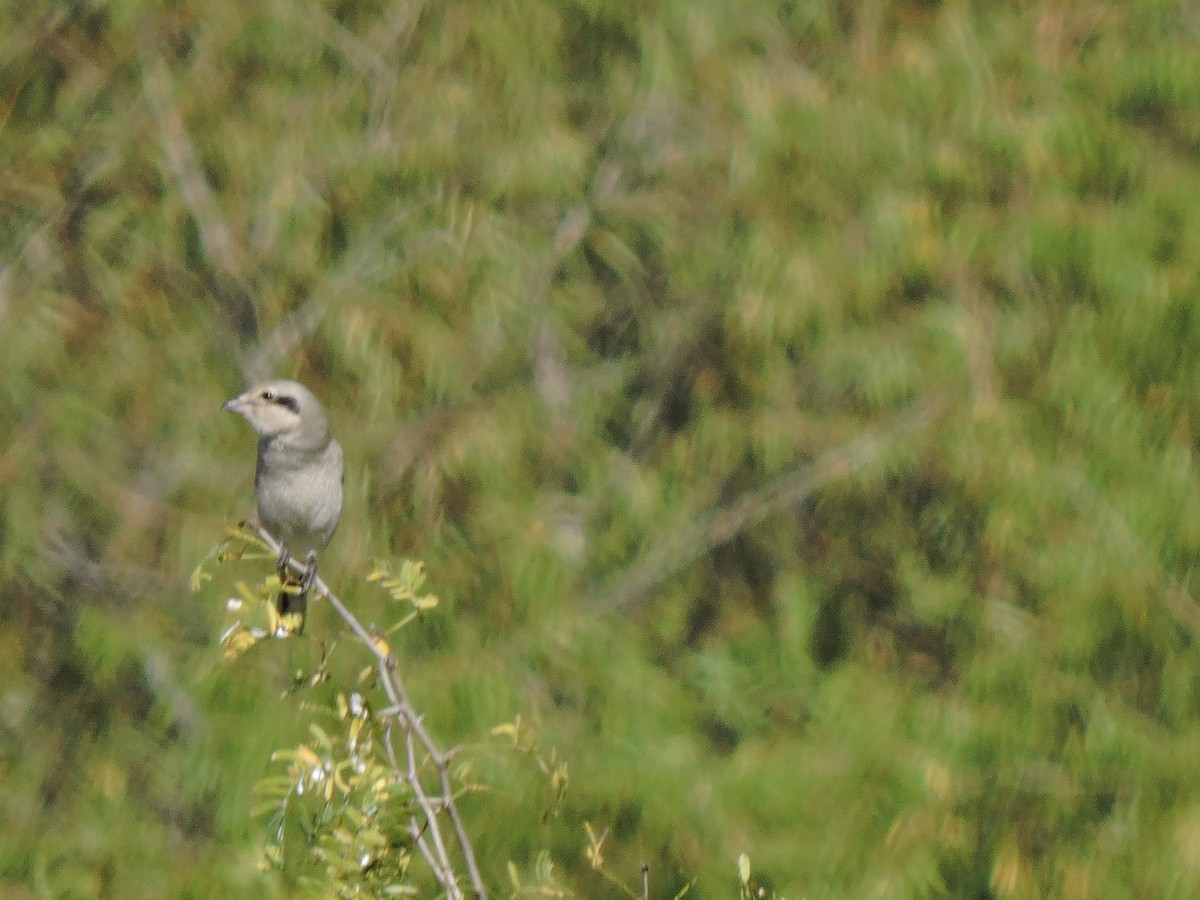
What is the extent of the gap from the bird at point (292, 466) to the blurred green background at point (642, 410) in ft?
0.88

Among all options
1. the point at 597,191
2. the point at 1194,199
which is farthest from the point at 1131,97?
the point at 597,191

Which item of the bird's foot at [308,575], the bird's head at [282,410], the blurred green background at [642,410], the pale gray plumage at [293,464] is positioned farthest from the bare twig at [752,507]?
the bird's foot at [308,575]

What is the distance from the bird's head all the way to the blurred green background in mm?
437

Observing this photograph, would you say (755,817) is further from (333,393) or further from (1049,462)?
(333,393)

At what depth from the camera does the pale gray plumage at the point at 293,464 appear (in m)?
4.33

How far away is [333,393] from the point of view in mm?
5078

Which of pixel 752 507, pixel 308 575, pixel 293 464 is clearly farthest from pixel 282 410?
pixel 752 507

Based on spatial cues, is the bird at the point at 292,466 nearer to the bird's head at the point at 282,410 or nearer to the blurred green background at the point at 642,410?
the bird's head at the point at 282,410

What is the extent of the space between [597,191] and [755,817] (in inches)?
77.4

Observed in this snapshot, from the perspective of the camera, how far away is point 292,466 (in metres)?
4.38

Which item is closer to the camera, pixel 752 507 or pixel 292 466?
pixel 292 466

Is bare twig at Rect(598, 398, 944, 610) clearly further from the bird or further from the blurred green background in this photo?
the bird

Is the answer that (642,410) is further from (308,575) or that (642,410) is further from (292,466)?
(308,575)

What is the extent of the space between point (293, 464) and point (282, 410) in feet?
0.43
